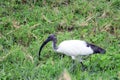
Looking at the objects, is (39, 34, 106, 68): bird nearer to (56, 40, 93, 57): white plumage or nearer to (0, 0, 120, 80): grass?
(56, 40, 93, 57): white plumage

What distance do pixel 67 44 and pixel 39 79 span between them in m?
0.76

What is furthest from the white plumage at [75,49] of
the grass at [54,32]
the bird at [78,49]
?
the grass at [54,32]

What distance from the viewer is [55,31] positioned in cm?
726

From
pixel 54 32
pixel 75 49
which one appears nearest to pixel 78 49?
pixel 75 49

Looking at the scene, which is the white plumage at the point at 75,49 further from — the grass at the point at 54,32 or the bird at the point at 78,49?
the grass at the point at 54,32

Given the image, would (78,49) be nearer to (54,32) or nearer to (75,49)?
(75,49)

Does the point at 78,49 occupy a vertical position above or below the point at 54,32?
above

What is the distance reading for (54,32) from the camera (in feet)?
23.7

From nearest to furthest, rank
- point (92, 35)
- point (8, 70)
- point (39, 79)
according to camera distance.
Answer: point (39, 79) → point (8, 70) → point (92, 35)

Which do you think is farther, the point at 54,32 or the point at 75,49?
the point at 54,32

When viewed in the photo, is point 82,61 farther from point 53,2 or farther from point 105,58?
point 53,2

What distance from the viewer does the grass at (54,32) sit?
558cm

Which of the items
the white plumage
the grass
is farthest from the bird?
the grass

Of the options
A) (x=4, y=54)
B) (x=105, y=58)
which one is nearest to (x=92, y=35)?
(x=105, y=58)
